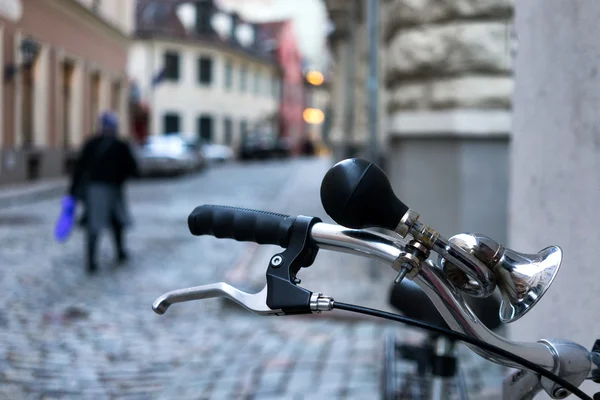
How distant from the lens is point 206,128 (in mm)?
48188

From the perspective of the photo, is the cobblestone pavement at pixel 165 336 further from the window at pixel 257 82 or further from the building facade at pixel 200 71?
the window at pixel 257 82

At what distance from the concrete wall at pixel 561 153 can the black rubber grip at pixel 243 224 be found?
970 millimetres

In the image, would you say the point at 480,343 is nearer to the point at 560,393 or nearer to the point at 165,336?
the point at 560,393

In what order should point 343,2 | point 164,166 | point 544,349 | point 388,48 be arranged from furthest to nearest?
point 164,166 → point 343,2 → point 388,48 → point 544,349

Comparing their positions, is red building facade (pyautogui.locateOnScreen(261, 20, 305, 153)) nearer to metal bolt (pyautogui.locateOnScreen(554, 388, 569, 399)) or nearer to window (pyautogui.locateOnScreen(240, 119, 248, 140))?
window (pyautogui.locateOnScreen(240, 119, 248, 140))

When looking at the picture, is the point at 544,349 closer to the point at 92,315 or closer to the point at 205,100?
the point at 92,315

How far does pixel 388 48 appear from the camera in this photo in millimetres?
7516

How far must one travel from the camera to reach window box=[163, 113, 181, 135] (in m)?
44.9

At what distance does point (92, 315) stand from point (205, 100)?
137 ft

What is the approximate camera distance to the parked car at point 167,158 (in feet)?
84.5

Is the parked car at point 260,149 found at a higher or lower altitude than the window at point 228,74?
lower

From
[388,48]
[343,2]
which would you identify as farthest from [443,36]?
[343,2]

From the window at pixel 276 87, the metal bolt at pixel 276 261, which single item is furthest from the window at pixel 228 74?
the metal bolt at pixel 276 261

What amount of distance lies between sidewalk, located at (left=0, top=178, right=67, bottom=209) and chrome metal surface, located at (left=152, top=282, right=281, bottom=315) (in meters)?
14.4
